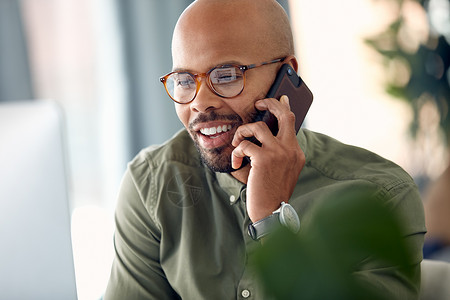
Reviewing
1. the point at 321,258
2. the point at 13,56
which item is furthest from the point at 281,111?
Answer: the point at 13,56

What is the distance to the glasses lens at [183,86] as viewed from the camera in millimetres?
1268

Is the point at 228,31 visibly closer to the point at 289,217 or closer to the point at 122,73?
the point at 289,217

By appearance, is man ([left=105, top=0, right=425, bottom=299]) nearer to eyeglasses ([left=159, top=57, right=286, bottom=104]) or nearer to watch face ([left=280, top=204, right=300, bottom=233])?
eyeglasses ([left=159, top=57, right=286, bottom=104])

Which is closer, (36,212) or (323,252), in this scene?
(323,252)

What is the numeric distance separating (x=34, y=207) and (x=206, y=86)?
56cm

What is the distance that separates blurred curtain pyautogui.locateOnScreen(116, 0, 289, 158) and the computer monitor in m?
2.02

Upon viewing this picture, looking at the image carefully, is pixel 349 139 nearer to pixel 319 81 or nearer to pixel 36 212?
pixel 319 81

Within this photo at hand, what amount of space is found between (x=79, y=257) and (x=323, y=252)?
6.32 ft

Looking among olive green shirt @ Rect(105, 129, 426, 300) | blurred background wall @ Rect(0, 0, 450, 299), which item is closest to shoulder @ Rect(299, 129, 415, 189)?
olive green shirt @ Rect(105, 129, 426, 300)

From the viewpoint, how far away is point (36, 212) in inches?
31.9

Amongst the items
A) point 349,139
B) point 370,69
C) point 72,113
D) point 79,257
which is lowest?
point 79,257

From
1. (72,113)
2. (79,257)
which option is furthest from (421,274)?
(72,113)

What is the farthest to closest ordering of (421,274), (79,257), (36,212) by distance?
1. (79,257)
2. (421,274)
3. (36,212)

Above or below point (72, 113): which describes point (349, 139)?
below
